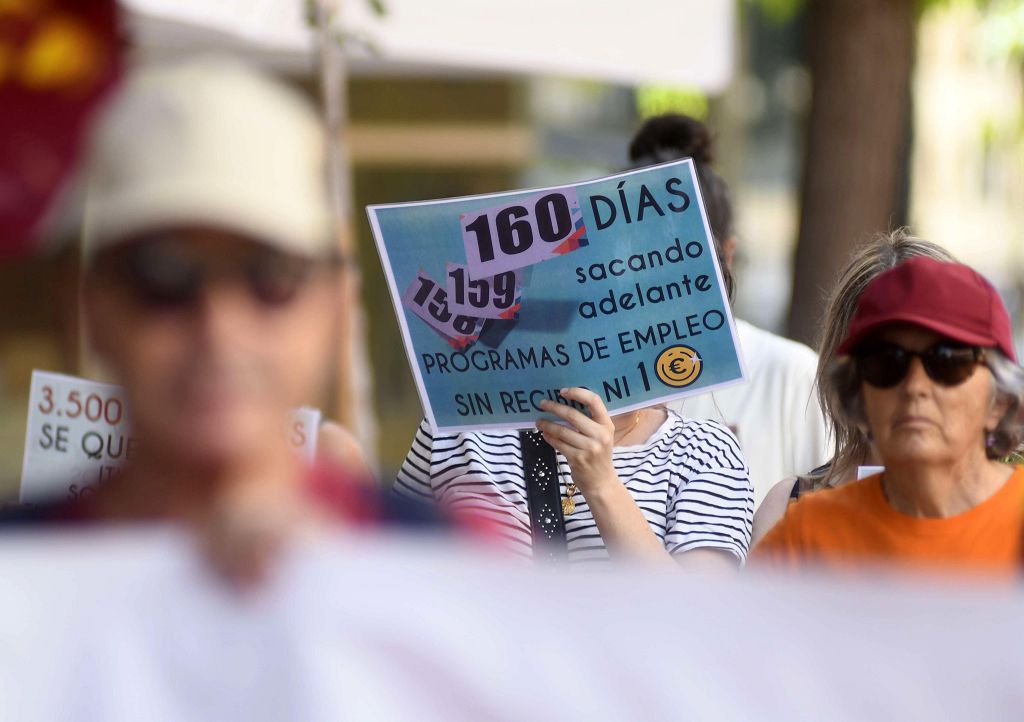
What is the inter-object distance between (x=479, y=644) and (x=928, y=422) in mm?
1022

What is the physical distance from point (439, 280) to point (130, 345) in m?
1.25

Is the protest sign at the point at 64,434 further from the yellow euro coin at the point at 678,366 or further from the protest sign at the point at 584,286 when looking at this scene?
the yellow euro coin at the point at 678,366

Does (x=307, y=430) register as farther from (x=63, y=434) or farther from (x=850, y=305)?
(x=850, y=305)

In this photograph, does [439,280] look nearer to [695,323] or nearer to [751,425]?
[695,323]

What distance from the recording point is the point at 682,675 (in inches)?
48.4

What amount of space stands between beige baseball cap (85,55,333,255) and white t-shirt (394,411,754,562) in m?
1.38

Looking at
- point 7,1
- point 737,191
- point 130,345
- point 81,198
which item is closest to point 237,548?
point 130,345

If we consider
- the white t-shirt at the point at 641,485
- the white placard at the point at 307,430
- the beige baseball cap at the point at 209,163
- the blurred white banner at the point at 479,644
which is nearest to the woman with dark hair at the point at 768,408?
the white t-shirt at the point at 641,485

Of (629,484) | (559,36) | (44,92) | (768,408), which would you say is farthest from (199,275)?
(559,36)

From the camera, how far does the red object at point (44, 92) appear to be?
1.31 m

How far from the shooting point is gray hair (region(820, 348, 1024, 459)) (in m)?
2.07

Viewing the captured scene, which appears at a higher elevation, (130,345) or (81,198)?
(81,198)

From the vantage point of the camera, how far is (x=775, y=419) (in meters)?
3.03

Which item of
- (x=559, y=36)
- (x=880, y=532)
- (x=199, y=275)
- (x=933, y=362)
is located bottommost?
(x=880, y=532)
